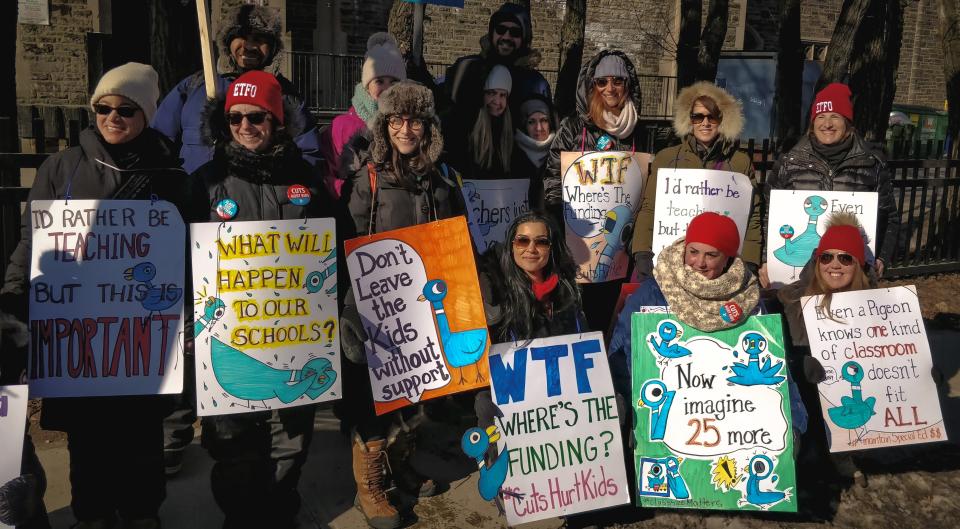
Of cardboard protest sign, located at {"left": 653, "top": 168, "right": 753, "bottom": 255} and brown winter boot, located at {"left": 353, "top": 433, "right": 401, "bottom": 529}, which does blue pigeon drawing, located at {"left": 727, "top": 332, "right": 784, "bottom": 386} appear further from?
brown winter boot, located at {"left": 353, "top": 433, "right": 401, "bottom": 529}

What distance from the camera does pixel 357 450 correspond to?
12.7ft

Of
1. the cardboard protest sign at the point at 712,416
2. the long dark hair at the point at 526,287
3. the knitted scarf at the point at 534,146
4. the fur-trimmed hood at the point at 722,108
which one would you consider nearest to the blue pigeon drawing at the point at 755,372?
the cardboard protest sign at the point at 712,416

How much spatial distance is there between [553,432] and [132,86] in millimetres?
→ 2247

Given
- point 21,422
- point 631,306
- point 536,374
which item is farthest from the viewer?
point 631,306

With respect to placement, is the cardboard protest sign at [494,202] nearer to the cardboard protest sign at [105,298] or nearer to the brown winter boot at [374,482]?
the brown winter boot at [374,482]

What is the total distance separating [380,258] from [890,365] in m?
2.65

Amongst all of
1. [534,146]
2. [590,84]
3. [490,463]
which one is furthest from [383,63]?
[490,463]

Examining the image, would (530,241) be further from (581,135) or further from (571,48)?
(571,48)

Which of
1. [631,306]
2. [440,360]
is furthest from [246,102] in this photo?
[631,306]

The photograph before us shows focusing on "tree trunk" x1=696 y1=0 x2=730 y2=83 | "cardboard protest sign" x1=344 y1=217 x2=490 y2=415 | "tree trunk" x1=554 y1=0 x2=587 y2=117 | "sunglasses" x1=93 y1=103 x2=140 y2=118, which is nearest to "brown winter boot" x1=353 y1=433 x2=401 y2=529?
"cardboard protest sign" x1=344 y1=217 x2=490 y2=415

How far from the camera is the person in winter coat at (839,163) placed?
4.85 meters

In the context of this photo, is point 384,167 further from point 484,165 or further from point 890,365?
point 890,365

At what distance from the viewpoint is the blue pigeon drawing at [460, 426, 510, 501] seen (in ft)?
11.5

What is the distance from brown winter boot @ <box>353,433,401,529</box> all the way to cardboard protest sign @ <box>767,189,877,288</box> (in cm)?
254
